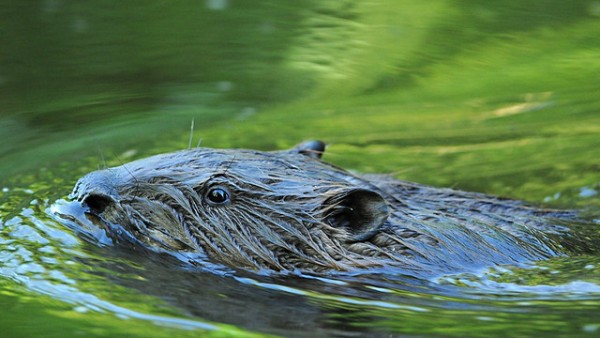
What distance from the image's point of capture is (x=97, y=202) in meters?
4.82

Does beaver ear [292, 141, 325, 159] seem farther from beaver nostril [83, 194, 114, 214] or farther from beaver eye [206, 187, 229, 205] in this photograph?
beaver nostril [83, 194, 114, 214]

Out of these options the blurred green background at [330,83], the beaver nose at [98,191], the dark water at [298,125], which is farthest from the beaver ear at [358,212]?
the blurred green background at [330,83]

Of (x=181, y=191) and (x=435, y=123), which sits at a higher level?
(x=181, y=191)

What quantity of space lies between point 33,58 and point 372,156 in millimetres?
3062

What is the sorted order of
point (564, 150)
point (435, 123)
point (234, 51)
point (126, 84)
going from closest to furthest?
point (564, 150) → point (435, 123) → point (126, 84) → point (234, 51)

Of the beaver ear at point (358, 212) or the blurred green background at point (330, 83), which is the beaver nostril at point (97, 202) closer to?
the beaver ear at point (358, 212)

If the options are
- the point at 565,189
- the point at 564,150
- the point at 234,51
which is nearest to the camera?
the point at 565,189

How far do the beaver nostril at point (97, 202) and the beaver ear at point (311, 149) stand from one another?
0.97 meters

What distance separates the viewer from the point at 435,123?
25.2ft

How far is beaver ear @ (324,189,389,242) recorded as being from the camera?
464cm

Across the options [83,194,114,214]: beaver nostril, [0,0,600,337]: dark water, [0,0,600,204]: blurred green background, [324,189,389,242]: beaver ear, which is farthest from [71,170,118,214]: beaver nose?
[0,0,600,204]: blurred green background

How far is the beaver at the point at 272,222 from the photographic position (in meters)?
4.68

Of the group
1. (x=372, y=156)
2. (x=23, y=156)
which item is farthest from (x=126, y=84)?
(x=372, y=156)

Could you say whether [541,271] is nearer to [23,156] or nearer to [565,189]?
[565,189]
